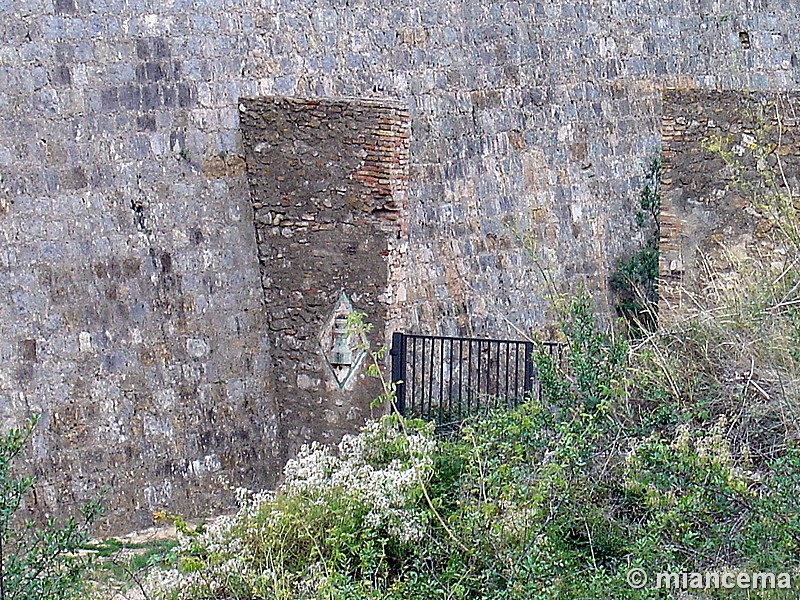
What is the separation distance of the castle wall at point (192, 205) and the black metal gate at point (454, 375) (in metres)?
0.32

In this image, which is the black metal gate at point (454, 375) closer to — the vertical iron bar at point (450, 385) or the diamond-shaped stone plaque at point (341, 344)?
the vertical iron bar at point (450, 385)

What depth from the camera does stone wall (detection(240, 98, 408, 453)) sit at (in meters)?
8.98

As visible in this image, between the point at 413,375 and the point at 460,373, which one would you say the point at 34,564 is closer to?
the point at 413,375

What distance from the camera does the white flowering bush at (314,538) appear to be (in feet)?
20.4

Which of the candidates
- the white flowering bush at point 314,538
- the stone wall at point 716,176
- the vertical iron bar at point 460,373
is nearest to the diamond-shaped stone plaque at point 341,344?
the vertical iron bar at point 460,373

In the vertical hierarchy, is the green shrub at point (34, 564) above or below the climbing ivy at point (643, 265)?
below

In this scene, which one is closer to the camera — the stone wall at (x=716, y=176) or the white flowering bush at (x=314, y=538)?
the white flowering bush at (x=314, y=538)

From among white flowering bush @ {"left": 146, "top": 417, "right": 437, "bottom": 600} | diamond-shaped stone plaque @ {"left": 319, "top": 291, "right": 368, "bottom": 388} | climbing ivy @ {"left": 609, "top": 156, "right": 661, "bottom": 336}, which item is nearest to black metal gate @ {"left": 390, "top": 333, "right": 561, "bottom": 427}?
diamond-shaped stone plaque @ {"left": 319, "top": 291, "right": 368, "bottom": 388}

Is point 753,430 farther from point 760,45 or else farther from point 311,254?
point 760,45

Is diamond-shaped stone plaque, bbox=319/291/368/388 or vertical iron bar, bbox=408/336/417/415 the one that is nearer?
diamond-shaped stone plaque, bbox=319/291/368/388

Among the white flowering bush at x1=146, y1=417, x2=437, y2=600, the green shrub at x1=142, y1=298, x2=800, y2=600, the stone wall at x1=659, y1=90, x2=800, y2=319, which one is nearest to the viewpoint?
the green shrub at x1=142, y1=298, x2=800, y2=600

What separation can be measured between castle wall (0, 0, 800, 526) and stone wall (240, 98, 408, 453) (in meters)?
0.33

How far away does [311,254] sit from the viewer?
9.11m

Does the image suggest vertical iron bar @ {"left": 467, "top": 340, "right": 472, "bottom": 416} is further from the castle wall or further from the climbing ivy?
the climbing ivy
